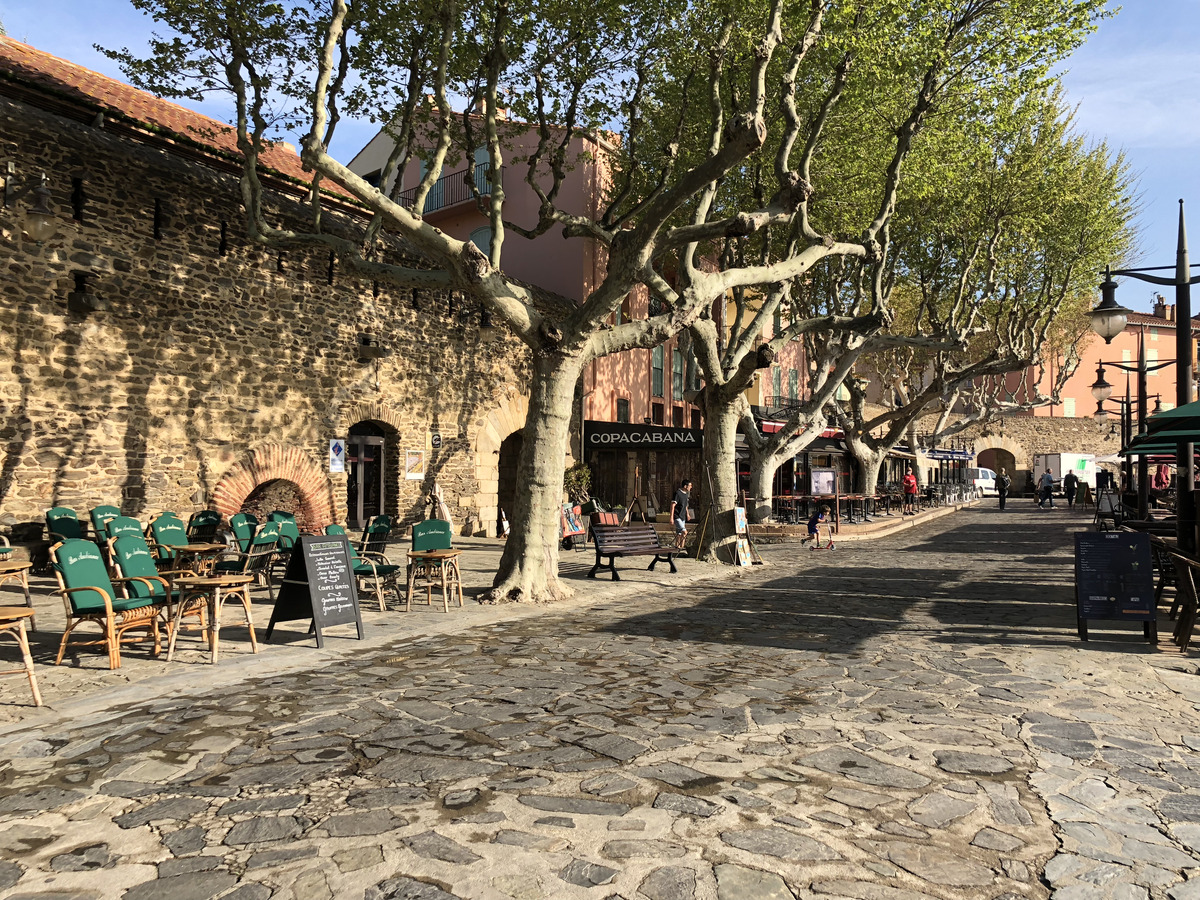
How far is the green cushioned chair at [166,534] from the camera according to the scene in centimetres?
964

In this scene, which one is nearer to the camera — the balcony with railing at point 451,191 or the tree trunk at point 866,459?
the balcony with railing at point 451,191

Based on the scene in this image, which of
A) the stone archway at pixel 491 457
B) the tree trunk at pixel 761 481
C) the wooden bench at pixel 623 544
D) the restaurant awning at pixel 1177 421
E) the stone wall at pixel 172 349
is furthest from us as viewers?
the tree trunk at pixel 761 481

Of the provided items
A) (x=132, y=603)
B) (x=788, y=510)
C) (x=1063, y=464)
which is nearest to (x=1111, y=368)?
(x=1063, y=464)

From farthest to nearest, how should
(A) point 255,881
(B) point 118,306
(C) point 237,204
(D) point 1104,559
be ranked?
1. (C) point 237,204
2. (B) point 118,306
3. (D) point 1104,559
4. (A) point 255,881

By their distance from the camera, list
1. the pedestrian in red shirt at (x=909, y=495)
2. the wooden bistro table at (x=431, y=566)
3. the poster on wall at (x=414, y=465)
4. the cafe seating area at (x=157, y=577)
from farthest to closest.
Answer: the pedestrian in red shirt at (x=909, y=495) < the poster on wall at (x=414, y=465) < the wooden bistro table at (x=431, y=566) < the cafe seating area at (x=157, y=577)

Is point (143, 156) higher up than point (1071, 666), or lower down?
higher up

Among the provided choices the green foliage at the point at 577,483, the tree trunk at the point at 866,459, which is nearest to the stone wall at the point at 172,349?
the green foliage at the point at 577,483

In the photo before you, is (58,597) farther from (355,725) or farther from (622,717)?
(622,717)

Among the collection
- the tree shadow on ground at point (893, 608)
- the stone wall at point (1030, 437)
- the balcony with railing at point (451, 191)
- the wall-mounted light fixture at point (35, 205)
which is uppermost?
the balcony with railing at point (451, 191)

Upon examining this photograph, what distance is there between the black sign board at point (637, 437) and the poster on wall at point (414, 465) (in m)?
5.75

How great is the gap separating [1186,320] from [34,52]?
19851 millimetres

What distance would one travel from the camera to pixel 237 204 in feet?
47.2

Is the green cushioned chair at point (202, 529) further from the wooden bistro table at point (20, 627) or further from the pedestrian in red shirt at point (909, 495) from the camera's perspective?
the pedestrian in red shirt at point (909, 495)

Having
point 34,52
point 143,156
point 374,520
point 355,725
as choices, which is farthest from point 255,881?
point 34,52
